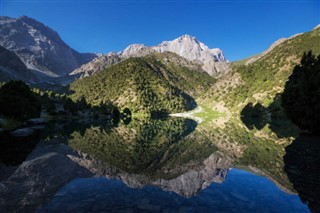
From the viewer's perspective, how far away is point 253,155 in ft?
103

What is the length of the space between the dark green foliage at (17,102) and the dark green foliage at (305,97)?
73702 millimetres

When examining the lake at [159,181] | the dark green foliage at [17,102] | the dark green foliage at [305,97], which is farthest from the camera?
the dark green foliage at [17,102]

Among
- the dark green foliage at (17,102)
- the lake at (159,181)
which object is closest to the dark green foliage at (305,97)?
the lake at (159,181)

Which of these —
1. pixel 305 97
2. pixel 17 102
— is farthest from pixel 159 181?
pixel 17 102

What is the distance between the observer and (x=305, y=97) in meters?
46.5

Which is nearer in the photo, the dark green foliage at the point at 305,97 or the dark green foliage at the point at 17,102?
the dark green foliage at the point at 305,97

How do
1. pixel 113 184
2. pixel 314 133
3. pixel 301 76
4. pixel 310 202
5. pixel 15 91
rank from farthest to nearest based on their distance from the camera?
pixel 15 91, pixel 301 76, pixel 314 133, pixel 113 184, pixel 310 202

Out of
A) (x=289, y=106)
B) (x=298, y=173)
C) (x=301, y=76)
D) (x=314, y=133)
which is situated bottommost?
(x=298, y=173)

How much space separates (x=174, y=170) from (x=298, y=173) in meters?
12.0

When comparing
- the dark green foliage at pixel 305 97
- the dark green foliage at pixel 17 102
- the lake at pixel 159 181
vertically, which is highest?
the dark green foliage at pixel 305 97

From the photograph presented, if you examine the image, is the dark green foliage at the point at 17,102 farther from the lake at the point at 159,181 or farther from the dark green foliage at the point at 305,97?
the dark green foliage at the point at 305,97

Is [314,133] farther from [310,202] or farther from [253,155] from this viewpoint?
[310,202]

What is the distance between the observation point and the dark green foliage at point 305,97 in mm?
45188

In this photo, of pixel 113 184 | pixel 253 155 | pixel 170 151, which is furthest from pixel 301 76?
pixel 113 184
